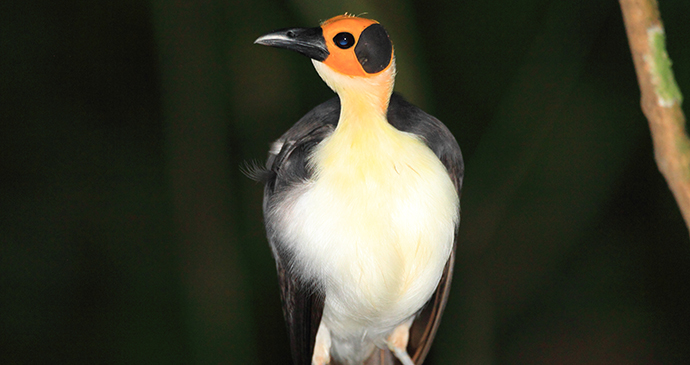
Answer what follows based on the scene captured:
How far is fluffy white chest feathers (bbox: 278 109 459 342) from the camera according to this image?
1.26 meters

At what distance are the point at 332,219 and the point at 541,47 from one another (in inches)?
53.5

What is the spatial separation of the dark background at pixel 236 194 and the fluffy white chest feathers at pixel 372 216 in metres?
1.01

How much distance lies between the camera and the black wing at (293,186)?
1.40m

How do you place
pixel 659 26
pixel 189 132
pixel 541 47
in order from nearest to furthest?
pixel 659 26, pixel 541 47, pixel 189 132

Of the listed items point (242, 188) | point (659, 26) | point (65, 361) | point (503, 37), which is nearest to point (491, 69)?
point (503, 37)

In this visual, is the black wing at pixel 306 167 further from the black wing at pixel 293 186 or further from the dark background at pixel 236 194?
the dark background at pixel 236 194

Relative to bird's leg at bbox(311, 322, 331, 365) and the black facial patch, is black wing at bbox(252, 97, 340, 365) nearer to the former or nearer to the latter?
bird's leg at bbox(311, 322, 331, 365)

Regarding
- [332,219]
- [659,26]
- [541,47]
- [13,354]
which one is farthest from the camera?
[13,354]

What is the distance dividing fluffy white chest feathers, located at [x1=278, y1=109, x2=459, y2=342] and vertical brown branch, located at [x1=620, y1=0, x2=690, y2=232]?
52 cm

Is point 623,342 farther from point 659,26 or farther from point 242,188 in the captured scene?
point 659,26

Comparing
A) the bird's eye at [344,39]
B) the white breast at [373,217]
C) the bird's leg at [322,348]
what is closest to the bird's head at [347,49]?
the bird's eye at [344,39]

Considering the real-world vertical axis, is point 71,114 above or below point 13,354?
above

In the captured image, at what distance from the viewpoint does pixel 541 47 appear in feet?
7.32

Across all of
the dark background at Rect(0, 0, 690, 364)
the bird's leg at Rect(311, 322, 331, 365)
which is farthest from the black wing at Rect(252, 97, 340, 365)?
the dark background at Rect(0, 0, 690, 364)
